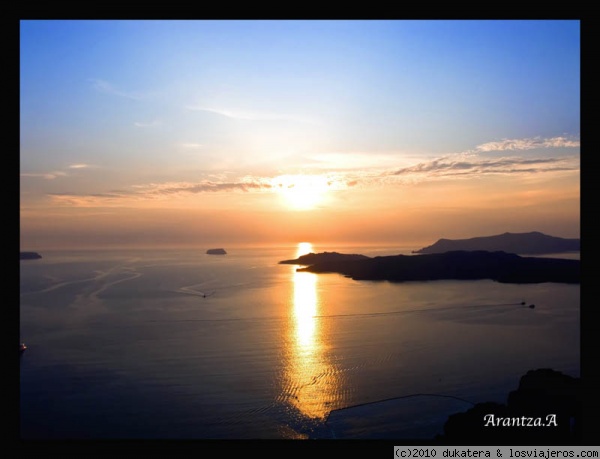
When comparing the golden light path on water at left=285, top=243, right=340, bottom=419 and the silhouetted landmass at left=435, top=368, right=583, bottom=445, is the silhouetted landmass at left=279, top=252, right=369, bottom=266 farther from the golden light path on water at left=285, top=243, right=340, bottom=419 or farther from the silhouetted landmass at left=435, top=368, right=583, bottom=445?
the silhouetted landmass at left=435, top=368, right=583, bottom=445

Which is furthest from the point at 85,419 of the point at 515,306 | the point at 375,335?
the point at 515,306

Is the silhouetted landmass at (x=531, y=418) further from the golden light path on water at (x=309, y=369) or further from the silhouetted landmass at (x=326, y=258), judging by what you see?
the silhouetted landmass at (x=326, y=258)

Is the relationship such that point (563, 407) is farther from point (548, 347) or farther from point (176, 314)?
point (176, 314)

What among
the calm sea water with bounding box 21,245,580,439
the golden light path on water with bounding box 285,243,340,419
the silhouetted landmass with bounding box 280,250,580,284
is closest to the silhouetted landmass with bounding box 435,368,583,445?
the calm sea water with bounding box 21,245,580,439

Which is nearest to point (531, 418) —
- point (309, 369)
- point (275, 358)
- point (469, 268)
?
point (309, 369)

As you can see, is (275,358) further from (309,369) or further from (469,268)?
(469,268)

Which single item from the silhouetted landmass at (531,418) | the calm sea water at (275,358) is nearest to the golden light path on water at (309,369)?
the calm sea water at (275,358)
